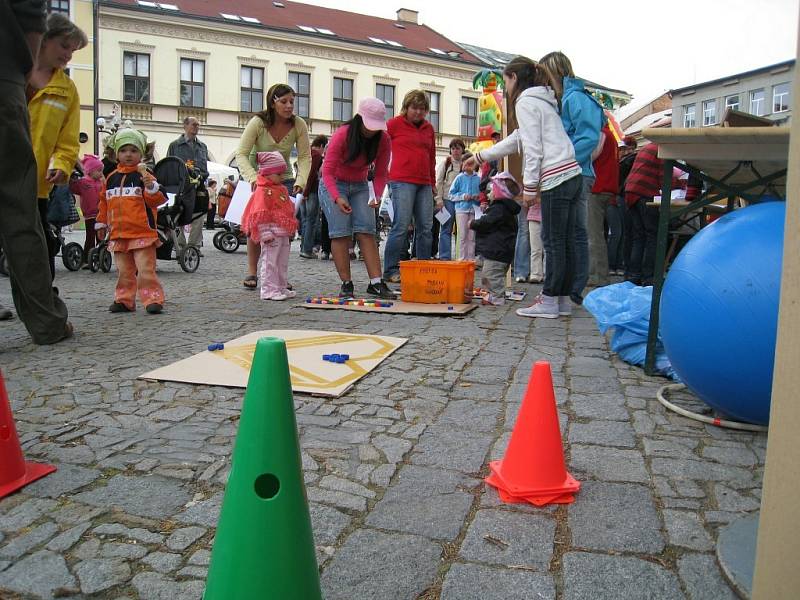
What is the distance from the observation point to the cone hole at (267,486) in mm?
1675

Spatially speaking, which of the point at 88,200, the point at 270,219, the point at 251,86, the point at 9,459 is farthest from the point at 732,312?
the point at 251,86

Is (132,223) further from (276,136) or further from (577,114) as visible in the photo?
(577,114)

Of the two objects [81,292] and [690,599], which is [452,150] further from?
[690,599]

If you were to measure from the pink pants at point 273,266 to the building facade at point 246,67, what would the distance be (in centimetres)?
3027

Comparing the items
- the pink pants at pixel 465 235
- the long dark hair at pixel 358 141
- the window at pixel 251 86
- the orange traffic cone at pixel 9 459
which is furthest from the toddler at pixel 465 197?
the window at pixel 251 86

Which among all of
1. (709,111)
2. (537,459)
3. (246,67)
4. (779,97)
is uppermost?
(709,111)

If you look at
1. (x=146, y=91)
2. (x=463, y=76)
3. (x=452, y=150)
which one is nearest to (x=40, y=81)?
(x=452, y=150)

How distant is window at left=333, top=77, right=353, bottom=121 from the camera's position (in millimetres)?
40906

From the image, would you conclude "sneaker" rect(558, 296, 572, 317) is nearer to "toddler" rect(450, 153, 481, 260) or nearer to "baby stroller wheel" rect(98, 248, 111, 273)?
"toddler" rect(450, 153, 481, 260)

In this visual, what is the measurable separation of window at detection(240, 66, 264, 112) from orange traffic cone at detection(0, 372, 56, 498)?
3807 centimetres

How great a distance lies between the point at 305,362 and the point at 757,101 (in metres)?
49.9

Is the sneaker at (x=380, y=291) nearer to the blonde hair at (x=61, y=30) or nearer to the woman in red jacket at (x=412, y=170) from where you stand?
the woman in red jacket at (x=412, y=170)

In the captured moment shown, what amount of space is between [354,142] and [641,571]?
5.42 metres

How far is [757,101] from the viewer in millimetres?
46156
